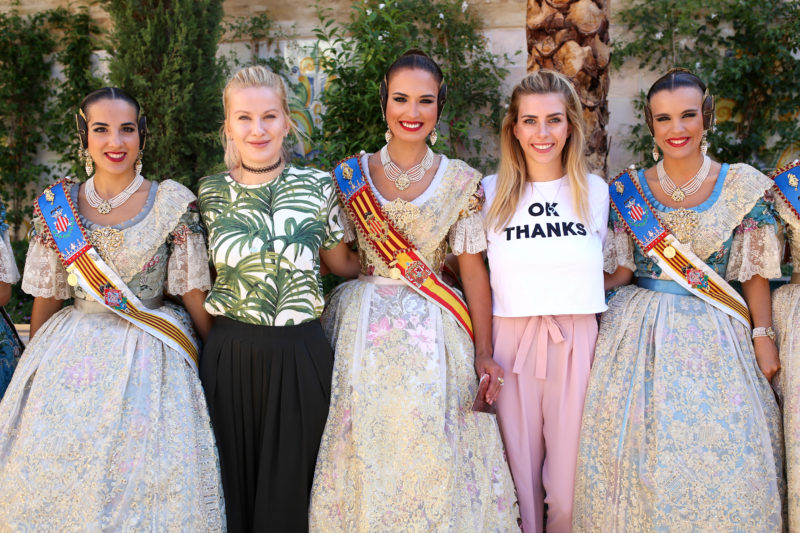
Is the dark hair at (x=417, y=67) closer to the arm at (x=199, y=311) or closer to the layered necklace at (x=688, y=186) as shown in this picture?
the layered necklace at (x=688, y=186)

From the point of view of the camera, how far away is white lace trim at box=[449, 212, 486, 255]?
296 centimetres

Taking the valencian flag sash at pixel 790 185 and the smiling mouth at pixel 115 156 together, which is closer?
the smiling mouth at pixel 115 156

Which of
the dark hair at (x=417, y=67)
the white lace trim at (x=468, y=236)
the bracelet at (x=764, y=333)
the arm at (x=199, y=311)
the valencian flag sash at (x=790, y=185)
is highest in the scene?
the dark hair at (x=417, y=67)

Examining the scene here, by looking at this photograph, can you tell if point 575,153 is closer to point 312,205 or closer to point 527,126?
point 527,126

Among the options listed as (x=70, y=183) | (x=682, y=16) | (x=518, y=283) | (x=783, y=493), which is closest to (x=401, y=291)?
(x=518, y=283)

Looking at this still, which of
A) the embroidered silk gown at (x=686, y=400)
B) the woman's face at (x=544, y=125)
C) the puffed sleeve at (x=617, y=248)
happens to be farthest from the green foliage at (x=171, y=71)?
the embroidered silk gown at (x=686, y=400)

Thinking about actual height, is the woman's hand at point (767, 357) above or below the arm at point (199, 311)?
below

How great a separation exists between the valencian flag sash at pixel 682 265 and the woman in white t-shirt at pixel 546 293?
6.6 inches

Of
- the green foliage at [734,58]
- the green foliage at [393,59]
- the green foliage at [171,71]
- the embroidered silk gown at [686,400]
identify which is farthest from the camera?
the green foliage at [734,58]

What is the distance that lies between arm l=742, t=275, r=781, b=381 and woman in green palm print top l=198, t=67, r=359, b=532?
177 cm

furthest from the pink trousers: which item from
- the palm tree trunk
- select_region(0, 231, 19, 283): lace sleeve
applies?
select_region(0, 231, 19, 283): lace sleeve

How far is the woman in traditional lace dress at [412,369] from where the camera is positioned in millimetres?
2627

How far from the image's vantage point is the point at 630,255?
305 centimetres

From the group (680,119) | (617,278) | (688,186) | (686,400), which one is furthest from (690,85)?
(686,400)
